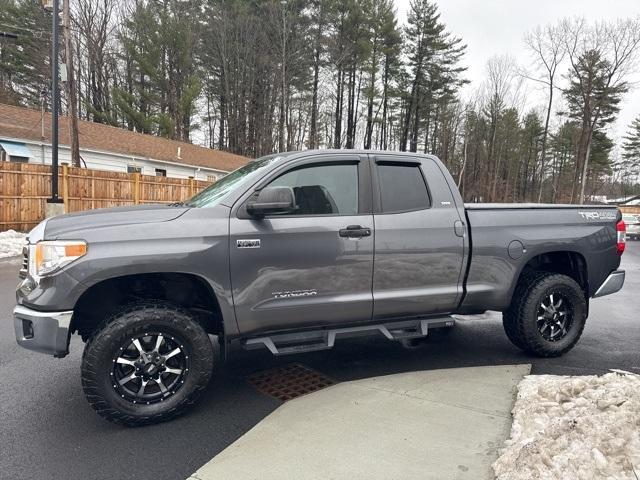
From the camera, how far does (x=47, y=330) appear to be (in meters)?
2.99

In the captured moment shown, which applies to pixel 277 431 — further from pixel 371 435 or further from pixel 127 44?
pixel 127 44

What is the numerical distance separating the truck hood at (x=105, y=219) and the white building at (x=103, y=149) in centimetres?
1917

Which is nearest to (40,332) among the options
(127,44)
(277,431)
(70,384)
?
(70,384)

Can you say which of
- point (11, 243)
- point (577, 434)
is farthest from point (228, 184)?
point (11, 243)

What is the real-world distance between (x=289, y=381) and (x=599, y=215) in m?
3.60

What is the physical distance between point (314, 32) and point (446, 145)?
19.5 meters

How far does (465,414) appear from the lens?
340 centimetres

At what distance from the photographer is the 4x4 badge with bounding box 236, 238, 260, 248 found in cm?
335

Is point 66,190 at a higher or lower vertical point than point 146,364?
higher

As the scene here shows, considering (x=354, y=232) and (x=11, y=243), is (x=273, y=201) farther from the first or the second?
(x=11, y=243)

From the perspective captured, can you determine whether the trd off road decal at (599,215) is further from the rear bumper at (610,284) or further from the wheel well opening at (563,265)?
the rear bumper at (610,284)

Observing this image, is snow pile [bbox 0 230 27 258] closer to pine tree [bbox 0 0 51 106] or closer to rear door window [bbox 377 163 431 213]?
rear door window [bbox 377 163 431 213]

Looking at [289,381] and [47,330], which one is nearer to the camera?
[47,330]

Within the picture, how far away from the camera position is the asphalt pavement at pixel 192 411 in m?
2.81
